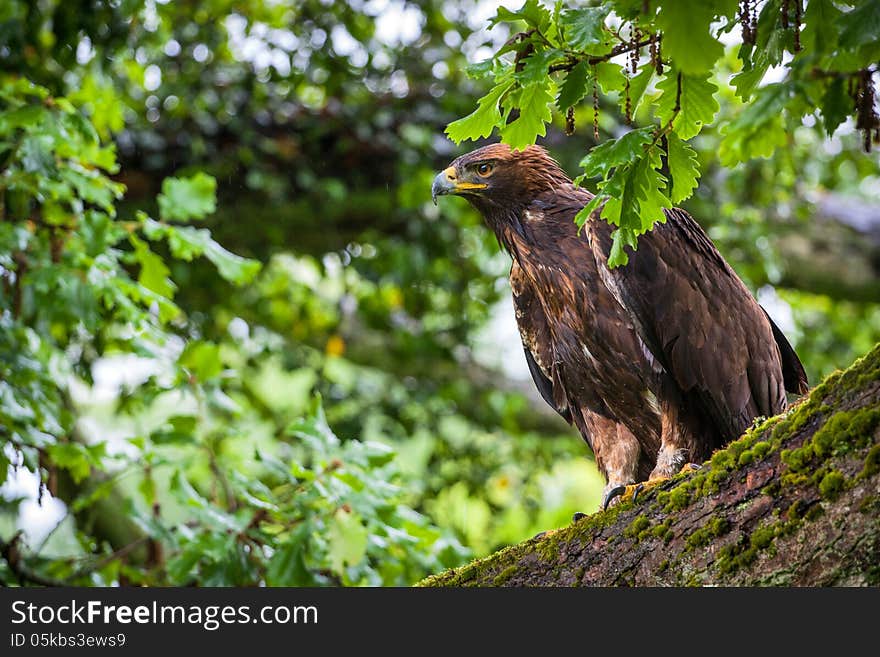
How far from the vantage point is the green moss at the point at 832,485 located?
2.05 metres

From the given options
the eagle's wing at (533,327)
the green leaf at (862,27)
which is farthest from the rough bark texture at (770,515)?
the eagle's wing at (533,327)

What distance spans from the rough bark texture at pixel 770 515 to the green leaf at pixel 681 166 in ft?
1.77

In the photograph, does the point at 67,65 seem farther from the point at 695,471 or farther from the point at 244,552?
the point at 695,471

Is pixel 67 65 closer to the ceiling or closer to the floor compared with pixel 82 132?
closer to the ceiling

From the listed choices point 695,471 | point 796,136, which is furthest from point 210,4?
point 695,471

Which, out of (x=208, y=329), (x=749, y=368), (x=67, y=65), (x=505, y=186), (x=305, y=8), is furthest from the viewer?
(x=208, y=329)

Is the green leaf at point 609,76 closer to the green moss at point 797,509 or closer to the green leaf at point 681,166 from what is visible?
the green leaf at point 681,166

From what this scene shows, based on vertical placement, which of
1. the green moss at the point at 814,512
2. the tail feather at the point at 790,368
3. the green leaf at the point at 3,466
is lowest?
the green moss at the point at 814,512

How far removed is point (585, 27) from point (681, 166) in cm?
39

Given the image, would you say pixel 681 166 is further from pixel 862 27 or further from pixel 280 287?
pixel 280 287

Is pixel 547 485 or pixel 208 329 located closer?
pixel 208 329

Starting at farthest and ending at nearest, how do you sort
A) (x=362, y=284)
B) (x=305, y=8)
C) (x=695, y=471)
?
(x=362, y=284)
(x=305, y=8)
(x=695, y=471)

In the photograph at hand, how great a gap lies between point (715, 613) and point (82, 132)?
113 inches

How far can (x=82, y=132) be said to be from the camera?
3.77m
